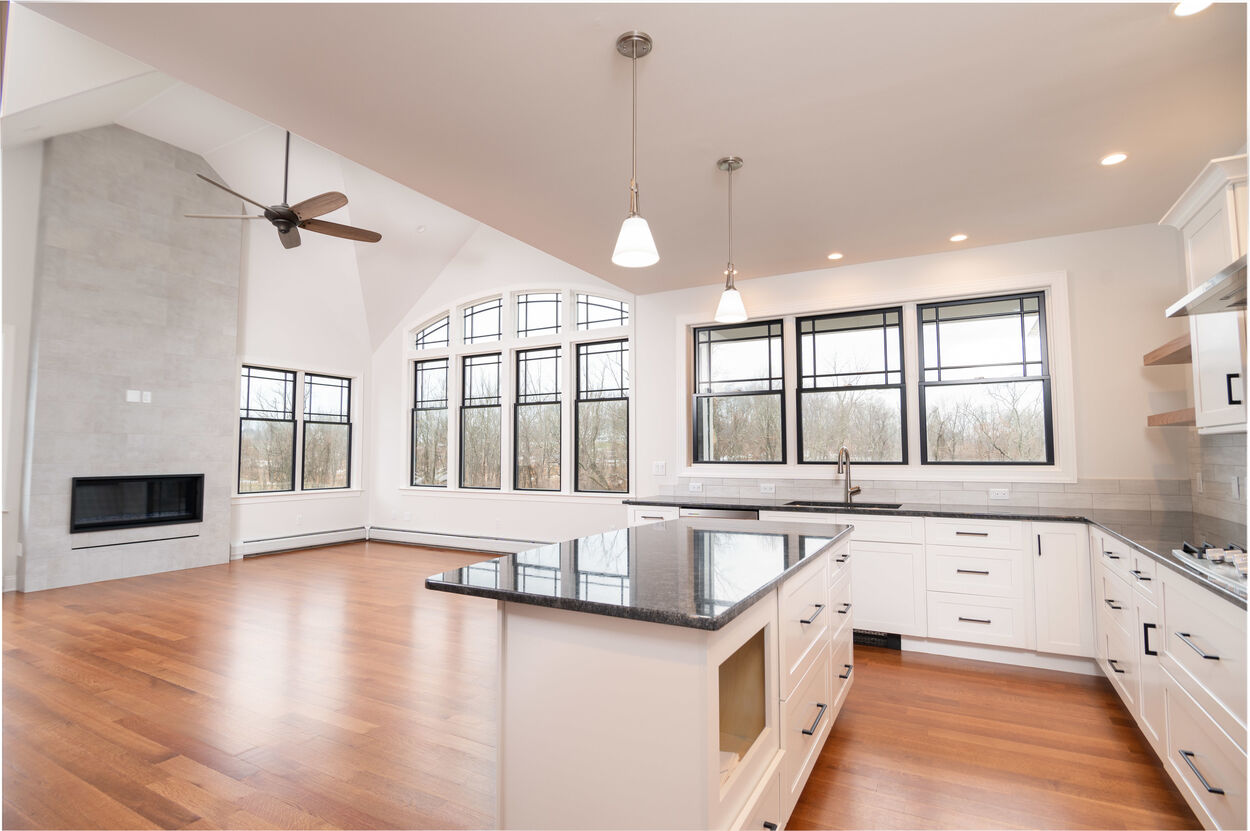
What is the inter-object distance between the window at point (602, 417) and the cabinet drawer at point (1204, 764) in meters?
4.76

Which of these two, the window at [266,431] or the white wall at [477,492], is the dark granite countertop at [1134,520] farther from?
the window at [266,431]

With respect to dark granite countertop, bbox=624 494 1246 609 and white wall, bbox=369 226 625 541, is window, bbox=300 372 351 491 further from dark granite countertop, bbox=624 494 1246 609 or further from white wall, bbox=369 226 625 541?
dark granite countertop, bbox=624 494 1246 609

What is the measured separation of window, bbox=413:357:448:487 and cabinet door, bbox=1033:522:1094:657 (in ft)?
20.6

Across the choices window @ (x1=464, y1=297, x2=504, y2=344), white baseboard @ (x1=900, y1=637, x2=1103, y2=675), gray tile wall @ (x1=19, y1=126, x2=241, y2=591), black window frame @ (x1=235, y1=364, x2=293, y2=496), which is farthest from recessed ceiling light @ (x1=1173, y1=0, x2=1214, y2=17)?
black window frame @ (x1=235, y1=364, x2=293, y2=496)

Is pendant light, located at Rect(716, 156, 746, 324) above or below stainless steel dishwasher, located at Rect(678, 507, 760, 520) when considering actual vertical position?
above

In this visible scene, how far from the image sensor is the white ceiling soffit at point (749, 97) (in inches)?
93.4

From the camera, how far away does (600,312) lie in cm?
709

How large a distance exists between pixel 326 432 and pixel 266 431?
0.76 meters

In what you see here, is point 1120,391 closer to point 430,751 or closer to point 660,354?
point 660,354

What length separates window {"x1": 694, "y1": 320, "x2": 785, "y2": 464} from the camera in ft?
18.0

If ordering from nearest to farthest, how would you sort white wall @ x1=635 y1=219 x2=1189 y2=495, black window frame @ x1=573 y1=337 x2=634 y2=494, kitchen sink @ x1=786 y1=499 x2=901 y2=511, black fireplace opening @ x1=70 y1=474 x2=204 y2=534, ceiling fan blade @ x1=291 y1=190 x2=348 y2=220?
white wall @ x1=635 y1=219 x2=1189 y2=495, kitchen sink @ x1=786 y1=499 x2=901 y2=511, ceiling fan blade @ x1=291 y1=190 x2=348 y2=220, black fireplace opening @ x1=70 y1=474 x2=204 y2=534, black window frame @ x1=573 y1=337 x2=634 y2=494

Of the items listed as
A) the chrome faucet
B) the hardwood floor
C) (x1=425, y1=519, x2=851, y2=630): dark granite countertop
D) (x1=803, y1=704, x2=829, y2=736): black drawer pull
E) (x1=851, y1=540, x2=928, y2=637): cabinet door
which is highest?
the chrome faucet

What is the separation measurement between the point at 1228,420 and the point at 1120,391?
150 centimetres

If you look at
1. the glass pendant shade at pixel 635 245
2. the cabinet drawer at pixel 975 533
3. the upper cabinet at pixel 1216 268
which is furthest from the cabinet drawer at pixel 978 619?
the glass pendant shade at pixel 635 245
